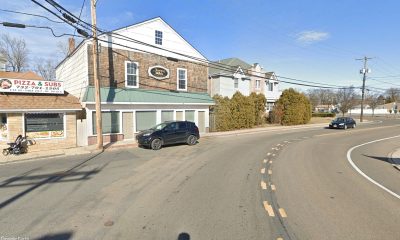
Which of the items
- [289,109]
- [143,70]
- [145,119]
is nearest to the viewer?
[145,119]

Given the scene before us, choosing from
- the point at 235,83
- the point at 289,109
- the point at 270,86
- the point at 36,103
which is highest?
the point at 270,86

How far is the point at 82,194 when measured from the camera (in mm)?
7043

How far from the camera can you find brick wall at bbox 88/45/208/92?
18.3 meters

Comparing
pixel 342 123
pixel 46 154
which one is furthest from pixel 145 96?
pixel 342 123

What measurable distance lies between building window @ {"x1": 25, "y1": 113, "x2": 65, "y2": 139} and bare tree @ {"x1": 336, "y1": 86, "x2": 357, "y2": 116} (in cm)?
6779

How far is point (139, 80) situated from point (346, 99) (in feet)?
239

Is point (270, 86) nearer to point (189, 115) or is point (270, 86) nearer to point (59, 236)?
point (189, 115)

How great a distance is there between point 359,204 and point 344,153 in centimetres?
889

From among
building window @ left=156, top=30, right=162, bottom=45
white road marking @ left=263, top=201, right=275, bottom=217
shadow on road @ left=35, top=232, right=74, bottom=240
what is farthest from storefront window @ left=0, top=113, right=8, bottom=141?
white road marking @ left=263, top=201, right=275, bottom=217

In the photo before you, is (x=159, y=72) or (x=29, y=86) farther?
(x=159, y=72)

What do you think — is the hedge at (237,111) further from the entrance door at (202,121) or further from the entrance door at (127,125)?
the entrance door at (127,125)

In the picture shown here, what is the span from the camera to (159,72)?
2128 centimetres

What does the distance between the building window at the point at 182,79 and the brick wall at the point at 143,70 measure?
34 cm

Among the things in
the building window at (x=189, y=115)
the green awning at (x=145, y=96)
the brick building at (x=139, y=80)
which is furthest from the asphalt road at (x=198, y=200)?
the building window at (x=189, y=115)
